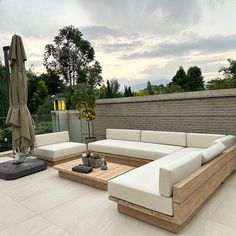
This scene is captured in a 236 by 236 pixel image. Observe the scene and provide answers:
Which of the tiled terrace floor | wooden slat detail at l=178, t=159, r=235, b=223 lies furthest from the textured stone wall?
wooden slat detail at l=178, t=159, r=235, b=223

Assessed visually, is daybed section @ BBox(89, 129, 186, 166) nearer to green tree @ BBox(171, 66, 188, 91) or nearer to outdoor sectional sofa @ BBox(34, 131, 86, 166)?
outdoor sectional sofa @ BBox(34, 131, 86, 166)

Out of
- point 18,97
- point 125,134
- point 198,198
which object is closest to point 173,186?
point 198,198

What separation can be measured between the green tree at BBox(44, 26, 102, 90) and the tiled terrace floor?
14.0m

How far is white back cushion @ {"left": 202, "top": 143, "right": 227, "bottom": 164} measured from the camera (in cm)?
284

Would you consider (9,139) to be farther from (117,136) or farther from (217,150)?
(217,150)

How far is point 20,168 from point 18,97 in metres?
1.50

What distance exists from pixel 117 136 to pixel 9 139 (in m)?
3.69

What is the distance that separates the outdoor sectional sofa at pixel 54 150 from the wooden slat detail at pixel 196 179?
10.7 ft

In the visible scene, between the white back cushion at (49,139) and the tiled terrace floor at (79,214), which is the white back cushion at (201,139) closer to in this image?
the tiled terrace floor at (79,214)

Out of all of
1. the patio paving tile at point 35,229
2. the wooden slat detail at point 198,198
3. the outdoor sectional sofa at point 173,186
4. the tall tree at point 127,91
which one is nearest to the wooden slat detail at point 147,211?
the outdoor sectional sofa at point 173,186

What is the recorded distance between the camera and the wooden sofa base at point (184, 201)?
7.11 feet

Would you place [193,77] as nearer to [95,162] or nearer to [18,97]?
[95,162]

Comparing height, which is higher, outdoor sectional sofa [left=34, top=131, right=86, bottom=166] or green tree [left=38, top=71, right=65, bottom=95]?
green tree [left=38, top=71, right=65, bottom=95]

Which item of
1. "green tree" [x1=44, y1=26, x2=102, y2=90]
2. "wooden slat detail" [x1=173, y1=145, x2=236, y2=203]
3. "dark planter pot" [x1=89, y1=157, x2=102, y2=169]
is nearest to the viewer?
"wooden slat detail" [x1=173, y1=145, x2=236, y2=203]
